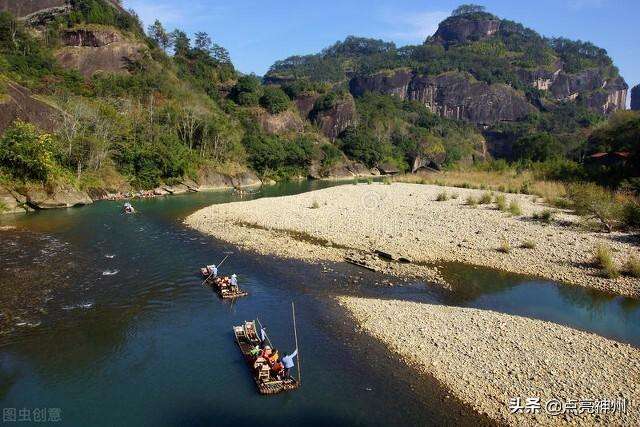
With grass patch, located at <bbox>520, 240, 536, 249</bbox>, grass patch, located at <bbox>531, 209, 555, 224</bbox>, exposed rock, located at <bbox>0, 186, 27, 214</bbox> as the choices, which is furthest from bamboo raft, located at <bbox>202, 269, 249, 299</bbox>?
exposed rock, located at <bbox>0, 186, 27, 214</bbox>

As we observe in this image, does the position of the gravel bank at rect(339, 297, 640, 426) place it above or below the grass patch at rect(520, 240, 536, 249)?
below

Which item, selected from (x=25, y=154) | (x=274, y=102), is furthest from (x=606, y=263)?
(x=274, y=102)

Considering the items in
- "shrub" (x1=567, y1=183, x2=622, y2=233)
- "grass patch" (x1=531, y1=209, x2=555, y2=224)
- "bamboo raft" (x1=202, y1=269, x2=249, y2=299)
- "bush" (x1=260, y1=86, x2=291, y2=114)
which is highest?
"bush" (x1=260, y1=86, x2=291, y2=114)

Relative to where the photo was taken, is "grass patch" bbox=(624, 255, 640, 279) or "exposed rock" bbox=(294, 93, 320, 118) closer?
"grass patch" bbox=(624, 255, 640, 279)

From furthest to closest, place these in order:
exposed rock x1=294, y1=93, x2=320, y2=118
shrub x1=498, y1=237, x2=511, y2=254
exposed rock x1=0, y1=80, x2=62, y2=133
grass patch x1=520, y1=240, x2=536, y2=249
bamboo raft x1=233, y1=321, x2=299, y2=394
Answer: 1. exposed rock x1=294, y1=93, x2=320, y2=118
2. exposed rock x1=0, y1=80, x2=62, y2=133
3. grass patch x1=520, y1=240, x2=536, y2=249
4. shrub x1=498, y1=237, x2=511, y2=254
5. bamboo raft x1=233, y1=321, x2=299, y2=394

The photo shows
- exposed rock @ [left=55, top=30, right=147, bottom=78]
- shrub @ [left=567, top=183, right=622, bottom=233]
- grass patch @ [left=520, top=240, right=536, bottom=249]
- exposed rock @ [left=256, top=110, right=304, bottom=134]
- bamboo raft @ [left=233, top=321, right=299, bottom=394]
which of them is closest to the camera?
bamboo raft @ [left=233, top=321, right=299, bottom=394]

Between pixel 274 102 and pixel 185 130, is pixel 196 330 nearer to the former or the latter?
pixel 185 130

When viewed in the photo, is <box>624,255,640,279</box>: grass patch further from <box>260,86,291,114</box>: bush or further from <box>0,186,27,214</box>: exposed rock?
<box>260,86,291,114</box>: bush
